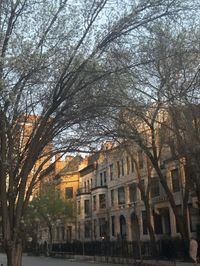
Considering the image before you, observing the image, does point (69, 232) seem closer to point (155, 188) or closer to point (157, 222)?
point (155, 188)

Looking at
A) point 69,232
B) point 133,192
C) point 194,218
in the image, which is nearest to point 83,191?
point 69,232

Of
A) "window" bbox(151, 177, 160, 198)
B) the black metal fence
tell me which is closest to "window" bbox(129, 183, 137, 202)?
"window" bbox(151, 177, 160, 198)

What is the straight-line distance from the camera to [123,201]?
55812mm

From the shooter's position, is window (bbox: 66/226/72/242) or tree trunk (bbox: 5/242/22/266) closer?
tree trunk (bbox: 5/242/22/266)

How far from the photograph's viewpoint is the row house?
42000 mm

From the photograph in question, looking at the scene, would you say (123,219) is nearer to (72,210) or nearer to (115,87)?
(72,210)

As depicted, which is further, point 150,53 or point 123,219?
point 123,219

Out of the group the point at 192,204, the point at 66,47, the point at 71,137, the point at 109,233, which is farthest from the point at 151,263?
the point at 109,233

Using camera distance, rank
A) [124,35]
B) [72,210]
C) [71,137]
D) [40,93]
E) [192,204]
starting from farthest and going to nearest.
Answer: [72,210], [192,204], [71,137], [40,93], [124,35]

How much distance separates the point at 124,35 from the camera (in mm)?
13438

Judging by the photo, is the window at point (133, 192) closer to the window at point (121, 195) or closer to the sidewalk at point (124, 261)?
the window at point (121, 195)

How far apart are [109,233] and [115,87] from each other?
154ft

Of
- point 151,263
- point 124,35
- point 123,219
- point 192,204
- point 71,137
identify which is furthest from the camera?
point 123,219

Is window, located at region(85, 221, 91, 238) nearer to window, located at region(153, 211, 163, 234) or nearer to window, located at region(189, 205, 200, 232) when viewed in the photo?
window, located at region(153, 211, 163, 234)
